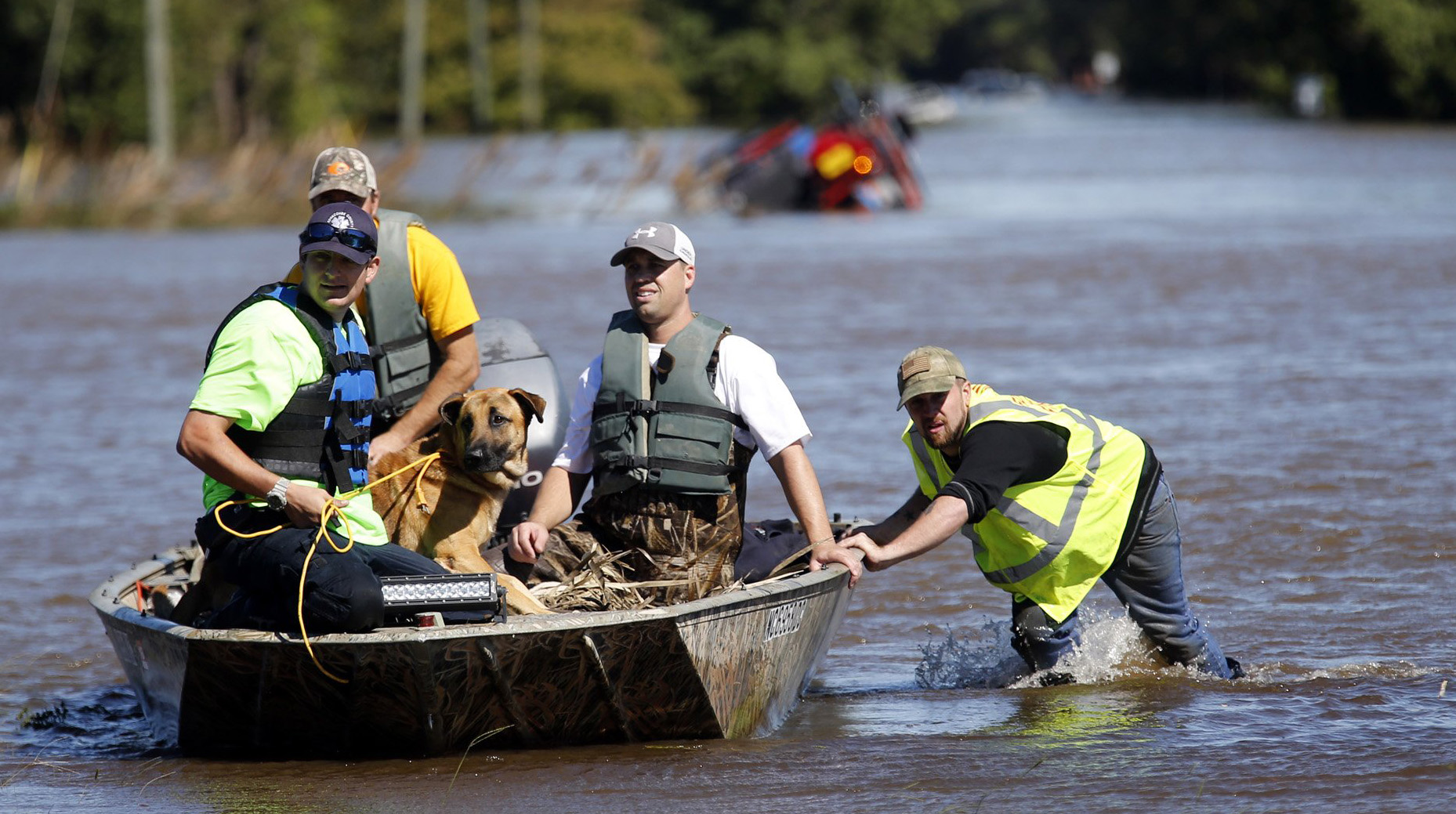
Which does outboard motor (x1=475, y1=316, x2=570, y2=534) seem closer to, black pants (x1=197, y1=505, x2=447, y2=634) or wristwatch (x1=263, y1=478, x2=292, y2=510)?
black pants (x1=197, y1=505, x2=447, y2=634)

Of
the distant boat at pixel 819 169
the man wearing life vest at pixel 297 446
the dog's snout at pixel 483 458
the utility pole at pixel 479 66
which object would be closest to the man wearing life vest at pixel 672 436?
the dog's snout at pixel 483 458

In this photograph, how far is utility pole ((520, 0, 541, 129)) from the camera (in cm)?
6938

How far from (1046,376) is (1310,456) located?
3.38m

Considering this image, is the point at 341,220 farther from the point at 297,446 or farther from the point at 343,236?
the point at 297,446

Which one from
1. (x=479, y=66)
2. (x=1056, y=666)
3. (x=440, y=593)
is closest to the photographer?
(x=440, y=593)

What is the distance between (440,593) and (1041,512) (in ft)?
7.35

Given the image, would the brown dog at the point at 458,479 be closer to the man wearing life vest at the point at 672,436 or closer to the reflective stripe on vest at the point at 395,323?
the man wearing life vest at the point at 672,436

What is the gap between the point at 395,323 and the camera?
744 cm

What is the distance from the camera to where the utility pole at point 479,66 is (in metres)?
67.2

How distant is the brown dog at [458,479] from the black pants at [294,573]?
48cm

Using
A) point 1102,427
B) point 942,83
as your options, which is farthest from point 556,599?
point 942,83

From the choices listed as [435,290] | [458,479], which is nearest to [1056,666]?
[458,479]

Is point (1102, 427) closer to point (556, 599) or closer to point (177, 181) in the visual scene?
point (556, 599)

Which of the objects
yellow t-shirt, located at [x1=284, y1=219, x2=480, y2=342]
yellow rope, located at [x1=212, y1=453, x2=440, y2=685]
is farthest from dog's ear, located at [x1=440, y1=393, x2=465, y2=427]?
yellow t-shirt, located at [x1=284, y1=219, x2=480, y2=342]
